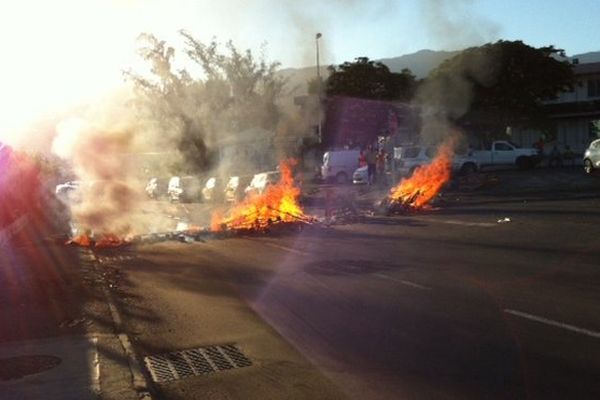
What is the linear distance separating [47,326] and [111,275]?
14.5 feet

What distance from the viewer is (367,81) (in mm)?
52844

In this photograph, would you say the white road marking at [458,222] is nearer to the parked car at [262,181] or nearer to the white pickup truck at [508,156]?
the parked car at [262,181]

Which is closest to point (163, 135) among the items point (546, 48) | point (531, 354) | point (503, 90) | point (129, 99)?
point (129, 99)

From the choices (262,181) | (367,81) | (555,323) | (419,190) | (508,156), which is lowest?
(555,323)

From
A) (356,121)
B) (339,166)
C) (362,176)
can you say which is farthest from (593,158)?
(356,121)

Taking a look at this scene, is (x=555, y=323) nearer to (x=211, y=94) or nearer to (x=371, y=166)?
(x=211, y=94)

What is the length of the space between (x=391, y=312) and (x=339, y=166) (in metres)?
33.3

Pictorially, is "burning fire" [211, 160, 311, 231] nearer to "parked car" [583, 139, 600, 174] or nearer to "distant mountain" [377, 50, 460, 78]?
"distant mountain" [377, 50, 460, 78]

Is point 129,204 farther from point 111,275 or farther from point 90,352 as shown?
point 90,352

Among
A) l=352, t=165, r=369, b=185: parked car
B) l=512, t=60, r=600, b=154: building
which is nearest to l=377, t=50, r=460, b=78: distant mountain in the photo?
l=352, t=165, r=369, b=185: parked car

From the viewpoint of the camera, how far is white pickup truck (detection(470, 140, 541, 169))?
40.1 meters

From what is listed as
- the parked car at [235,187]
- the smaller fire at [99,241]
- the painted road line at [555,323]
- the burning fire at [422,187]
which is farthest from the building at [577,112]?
the painted road line at [555,323]

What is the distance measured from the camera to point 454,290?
917 centimetres

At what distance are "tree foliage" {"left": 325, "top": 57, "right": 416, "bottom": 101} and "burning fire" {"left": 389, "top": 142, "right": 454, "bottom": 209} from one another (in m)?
26.1
